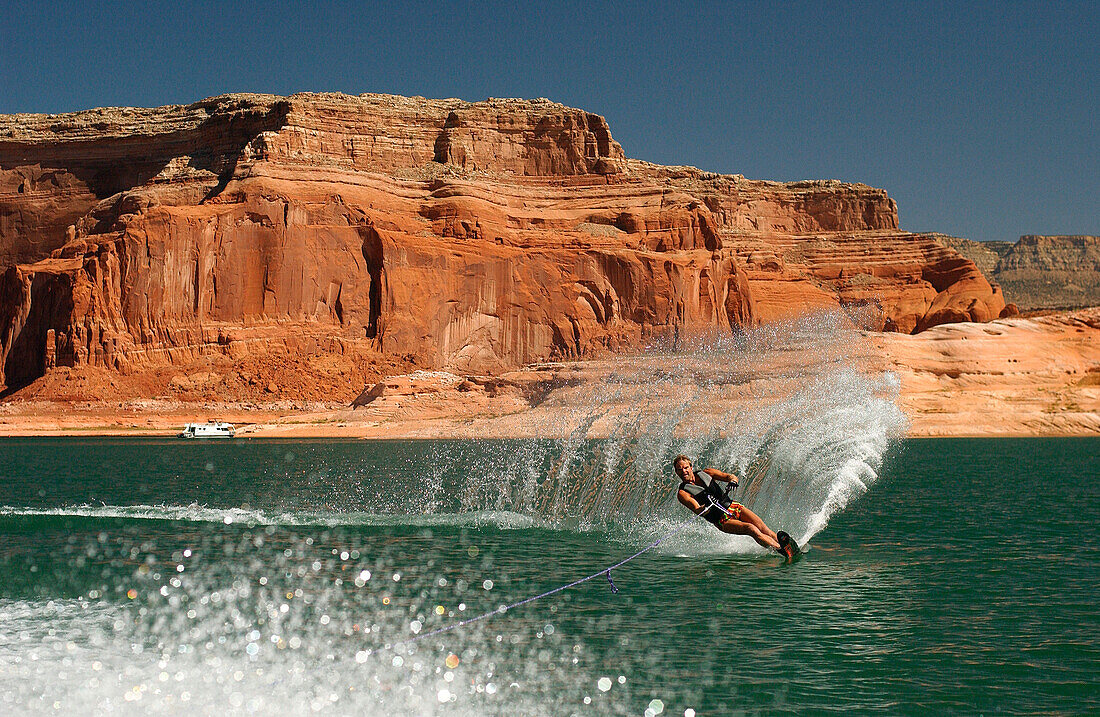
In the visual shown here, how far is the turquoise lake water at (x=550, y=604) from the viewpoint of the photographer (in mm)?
12305

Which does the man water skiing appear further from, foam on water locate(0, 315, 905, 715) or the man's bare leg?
foam on water locate(0, 315, 905, 715)

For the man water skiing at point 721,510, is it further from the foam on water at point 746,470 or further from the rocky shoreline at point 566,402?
the rocky shoreline at point 566,402

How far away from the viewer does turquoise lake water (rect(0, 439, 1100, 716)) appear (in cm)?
1230

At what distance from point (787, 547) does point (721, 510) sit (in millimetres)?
1614

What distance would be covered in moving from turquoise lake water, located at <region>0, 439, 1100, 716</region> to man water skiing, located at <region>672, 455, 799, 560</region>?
493mm

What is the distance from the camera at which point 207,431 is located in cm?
7400

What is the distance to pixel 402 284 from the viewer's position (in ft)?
303

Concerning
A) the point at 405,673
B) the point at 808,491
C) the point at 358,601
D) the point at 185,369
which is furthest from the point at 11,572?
the point at 185,369

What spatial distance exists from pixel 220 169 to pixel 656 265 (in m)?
44.8

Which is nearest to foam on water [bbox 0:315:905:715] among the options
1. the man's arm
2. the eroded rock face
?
the man's arm

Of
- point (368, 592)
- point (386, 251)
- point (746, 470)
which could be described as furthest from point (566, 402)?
point (368, 592)

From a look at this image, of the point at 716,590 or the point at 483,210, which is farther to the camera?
the point at 483,210

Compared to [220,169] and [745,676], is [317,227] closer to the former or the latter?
[220,169]

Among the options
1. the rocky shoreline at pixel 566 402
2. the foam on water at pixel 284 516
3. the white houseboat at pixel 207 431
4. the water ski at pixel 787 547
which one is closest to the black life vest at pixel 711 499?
the water ski at pixel 787 547
